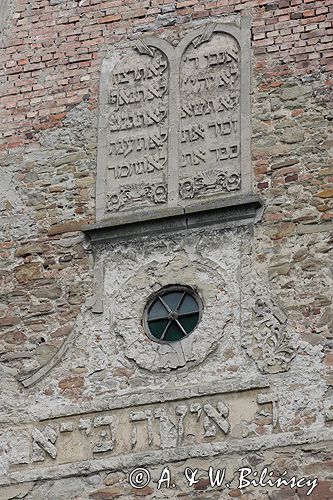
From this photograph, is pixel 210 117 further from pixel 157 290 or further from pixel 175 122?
pixel 157 290

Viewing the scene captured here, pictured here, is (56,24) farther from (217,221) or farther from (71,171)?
(217,221)

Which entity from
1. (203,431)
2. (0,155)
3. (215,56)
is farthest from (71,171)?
(203,431)

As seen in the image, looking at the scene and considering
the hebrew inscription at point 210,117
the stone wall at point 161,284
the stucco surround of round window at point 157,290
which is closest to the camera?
the stone wall at point 161,284

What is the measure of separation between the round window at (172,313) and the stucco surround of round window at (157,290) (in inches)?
1.5

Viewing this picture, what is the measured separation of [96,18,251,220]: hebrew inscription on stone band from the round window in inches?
29.3

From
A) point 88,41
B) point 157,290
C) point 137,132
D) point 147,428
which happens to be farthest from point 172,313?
point 88,41

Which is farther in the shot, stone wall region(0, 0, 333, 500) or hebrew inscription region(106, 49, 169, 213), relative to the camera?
hebrew inscription region(106, 49, 169, 213)

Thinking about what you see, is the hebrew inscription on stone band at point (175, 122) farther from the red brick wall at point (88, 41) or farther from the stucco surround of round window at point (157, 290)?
the stucco surround of round window at point (157, 290)

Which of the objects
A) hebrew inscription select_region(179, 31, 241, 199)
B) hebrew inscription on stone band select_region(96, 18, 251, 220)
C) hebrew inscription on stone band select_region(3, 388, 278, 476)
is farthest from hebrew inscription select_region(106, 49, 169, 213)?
hebrew inscription on stone band select_region(3, 388, 278, 476)

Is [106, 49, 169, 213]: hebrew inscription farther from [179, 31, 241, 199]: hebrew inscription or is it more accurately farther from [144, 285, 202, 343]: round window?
[144, 285, 202, 343]: round window

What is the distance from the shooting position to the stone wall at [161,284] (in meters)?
12.0

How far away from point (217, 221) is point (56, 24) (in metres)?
2.59

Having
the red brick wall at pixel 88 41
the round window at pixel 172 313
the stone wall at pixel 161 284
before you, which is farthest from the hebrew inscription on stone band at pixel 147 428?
the red brick wall at pixel 88 41

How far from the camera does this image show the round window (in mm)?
12516
